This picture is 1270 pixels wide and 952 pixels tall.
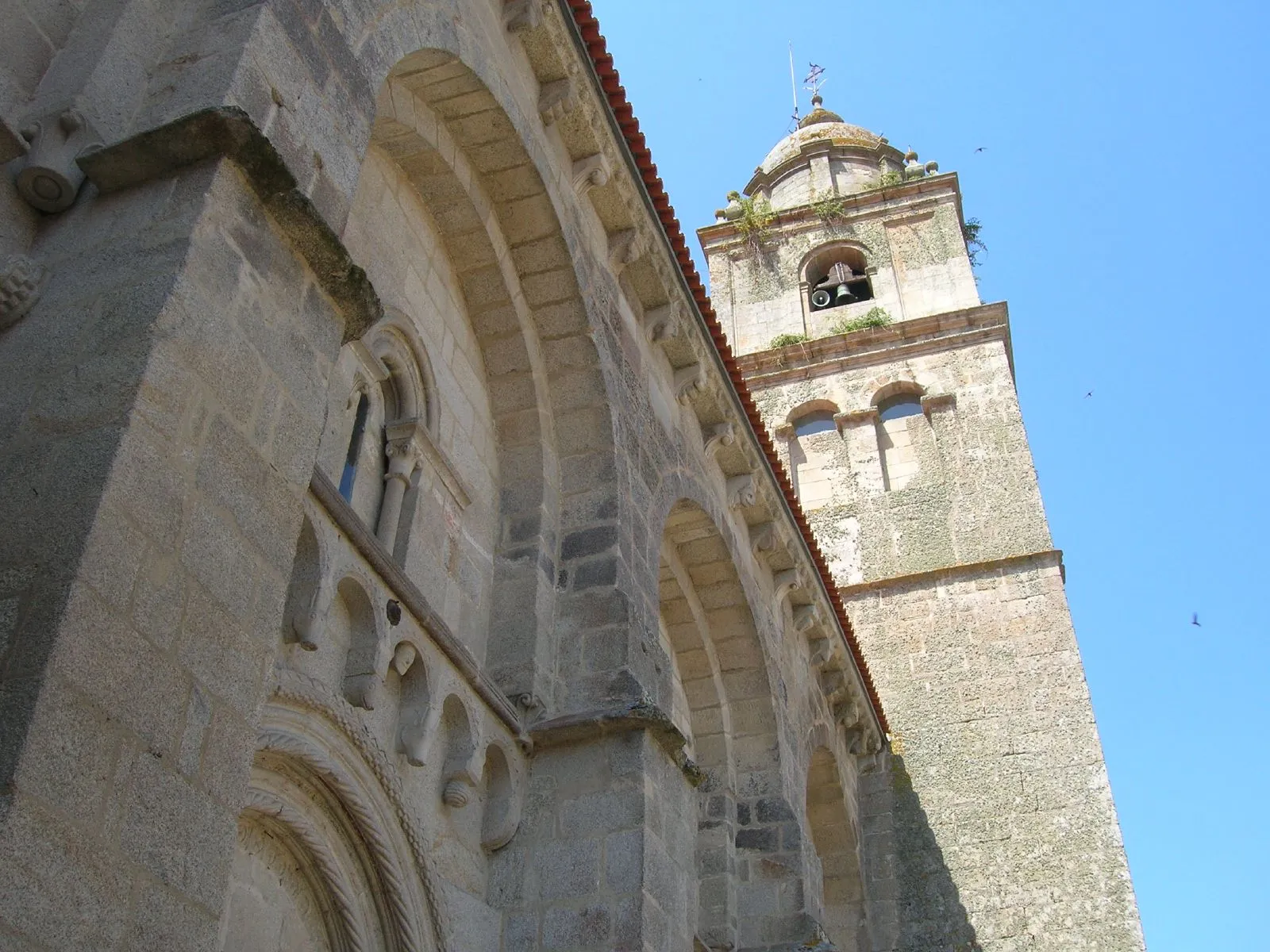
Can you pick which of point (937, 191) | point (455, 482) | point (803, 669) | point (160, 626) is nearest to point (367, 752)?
point (455, 482)

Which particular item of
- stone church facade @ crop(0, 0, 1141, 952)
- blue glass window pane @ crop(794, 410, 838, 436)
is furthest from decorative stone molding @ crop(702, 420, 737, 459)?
blue glass window pane @ crop(794, 410, 838, 436)

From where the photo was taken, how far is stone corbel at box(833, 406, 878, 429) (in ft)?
53.1

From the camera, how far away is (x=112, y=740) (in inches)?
97.8

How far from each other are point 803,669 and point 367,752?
6.13 metres

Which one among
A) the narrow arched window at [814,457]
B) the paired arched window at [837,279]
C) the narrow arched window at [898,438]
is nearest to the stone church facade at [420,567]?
the narrow arched window at [898,438]

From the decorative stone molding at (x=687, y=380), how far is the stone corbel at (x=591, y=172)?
5.09ft

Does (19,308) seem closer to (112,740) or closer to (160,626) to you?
(160,626)

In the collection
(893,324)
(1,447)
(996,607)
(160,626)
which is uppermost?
(893,324)

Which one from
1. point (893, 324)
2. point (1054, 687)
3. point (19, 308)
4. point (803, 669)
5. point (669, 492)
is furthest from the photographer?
point (893, 324)

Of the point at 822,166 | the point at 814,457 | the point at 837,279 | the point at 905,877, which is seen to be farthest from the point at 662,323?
the point at 822,166

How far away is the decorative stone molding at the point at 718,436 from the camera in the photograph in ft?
28.5

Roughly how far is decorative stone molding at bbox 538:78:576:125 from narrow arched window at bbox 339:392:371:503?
2.22 m

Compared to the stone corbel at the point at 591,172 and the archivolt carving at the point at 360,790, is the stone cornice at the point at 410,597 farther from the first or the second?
the stone corbel at the point at 591,172

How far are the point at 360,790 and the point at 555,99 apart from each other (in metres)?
3.87
